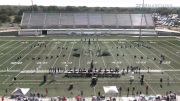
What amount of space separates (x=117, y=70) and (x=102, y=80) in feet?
13.7

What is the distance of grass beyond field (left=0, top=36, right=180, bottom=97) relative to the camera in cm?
3534

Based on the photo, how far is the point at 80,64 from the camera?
46.4 meters

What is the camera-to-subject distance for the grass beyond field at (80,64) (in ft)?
116

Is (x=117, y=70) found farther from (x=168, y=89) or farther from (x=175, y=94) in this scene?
(x=175, y=94)

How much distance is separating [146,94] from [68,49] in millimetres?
28631

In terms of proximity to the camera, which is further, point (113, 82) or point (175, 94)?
point (113, 82)

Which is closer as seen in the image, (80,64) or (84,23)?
Answer: (80,64)

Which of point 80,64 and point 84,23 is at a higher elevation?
point 84,23

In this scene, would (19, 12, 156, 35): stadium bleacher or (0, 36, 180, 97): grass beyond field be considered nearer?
(0, 36, 180, 97): grass beyond field

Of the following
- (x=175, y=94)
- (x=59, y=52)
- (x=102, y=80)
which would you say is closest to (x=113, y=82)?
(x=102, y=80)

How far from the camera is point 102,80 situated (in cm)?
3800

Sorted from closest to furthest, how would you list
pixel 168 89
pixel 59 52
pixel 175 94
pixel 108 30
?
pixel 175 94 → pixel 168 89 → pixel 59 52 → pixel 108 30

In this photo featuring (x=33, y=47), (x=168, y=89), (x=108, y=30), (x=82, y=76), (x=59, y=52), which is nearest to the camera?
(x=168, y=89)

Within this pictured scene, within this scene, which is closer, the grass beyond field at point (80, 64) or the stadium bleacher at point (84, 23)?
the grass beyond field at point (80, 64)
